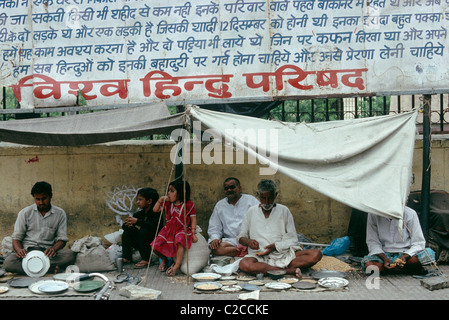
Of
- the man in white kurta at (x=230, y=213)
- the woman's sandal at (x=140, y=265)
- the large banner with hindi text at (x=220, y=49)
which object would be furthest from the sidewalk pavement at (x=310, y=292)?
the large banner with hindi text at (x=220, y=49)

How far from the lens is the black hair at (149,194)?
6.15 metres

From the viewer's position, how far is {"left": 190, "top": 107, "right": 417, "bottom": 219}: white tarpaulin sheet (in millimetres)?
4914

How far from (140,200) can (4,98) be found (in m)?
2.14

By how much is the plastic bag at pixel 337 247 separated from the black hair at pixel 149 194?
223cm

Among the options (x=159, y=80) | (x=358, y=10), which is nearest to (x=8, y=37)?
(x=159, y=80)

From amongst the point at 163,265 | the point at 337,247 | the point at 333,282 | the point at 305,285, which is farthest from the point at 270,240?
the point at 163,265

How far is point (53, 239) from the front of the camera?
19.4 ft

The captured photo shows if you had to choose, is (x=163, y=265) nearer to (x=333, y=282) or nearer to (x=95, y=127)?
(x=95, y=127)

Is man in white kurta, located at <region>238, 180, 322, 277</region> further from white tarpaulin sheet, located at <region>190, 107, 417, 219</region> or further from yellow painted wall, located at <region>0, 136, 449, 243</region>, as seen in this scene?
yellow painted wall, located at <region>0, 136, 449, 243</region>

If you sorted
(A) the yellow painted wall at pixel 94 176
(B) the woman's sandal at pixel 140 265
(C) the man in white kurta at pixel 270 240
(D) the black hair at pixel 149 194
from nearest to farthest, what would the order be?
1. (C) the man in white kurta at pixel 270 240
2. (B) the woman's sandal at pixel 140 265
3. (D) the black hair at pixel 149 194
4. (A) the yellow painted wall at pixel 94 176

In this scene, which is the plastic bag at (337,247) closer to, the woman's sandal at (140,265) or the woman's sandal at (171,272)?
the woman's sandal at (171,272)

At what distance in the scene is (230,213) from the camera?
627 centimetres
